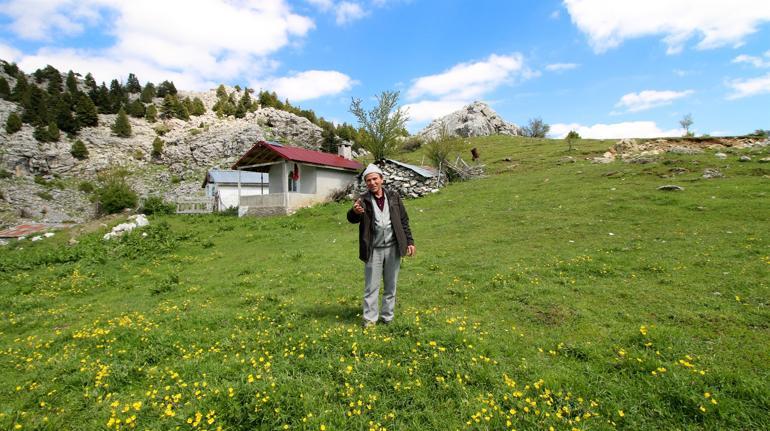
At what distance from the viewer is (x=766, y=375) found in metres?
4.52

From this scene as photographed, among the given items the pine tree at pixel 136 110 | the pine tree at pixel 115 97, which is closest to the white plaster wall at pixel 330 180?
the pine tree at pixel 136 110

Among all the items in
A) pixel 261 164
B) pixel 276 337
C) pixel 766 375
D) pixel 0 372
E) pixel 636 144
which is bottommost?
pixel 0 372

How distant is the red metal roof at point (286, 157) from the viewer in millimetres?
29842

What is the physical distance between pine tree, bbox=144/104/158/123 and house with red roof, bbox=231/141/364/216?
78.6m

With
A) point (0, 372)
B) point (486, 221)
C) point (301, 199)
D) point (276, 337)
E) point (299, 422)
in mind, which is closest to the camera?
point (299, 422)

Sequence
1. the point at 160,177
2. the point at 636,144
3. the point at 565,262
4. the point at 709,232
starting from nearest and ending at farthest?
1. the point at 565,262
2. the point at 709,232
3. the point at 636,144
4. the point at 160,177

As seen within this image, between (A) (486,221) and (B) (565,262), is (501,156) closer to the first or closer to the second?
(A) (486,221)

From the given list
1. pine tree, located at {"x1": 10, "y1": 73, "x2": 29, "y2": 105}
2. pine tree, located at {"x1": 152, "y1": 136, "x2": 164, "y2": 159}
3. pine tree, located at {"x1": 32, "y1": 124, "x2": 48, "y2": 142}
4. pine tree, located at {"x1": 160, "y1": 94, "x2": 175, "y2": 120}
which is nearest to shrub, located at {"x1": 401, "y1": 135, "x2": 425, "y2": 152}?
pine tree, located at {"x1": 152, "y1": 136, "x2": 164, "y2": 159}

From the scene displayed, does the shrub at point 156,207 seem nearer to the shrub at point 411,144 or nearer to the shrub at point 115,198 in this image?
the shrub at point 115,198

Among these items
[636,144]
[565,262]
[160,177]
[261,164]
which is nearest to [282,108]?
[160,177]

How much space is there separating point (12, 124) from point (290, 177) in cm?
7277

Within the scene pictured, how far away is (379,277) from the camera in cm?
644

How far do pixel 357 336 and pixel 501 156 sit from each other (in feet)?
127

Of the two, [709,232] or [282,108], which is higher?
[282,108]
